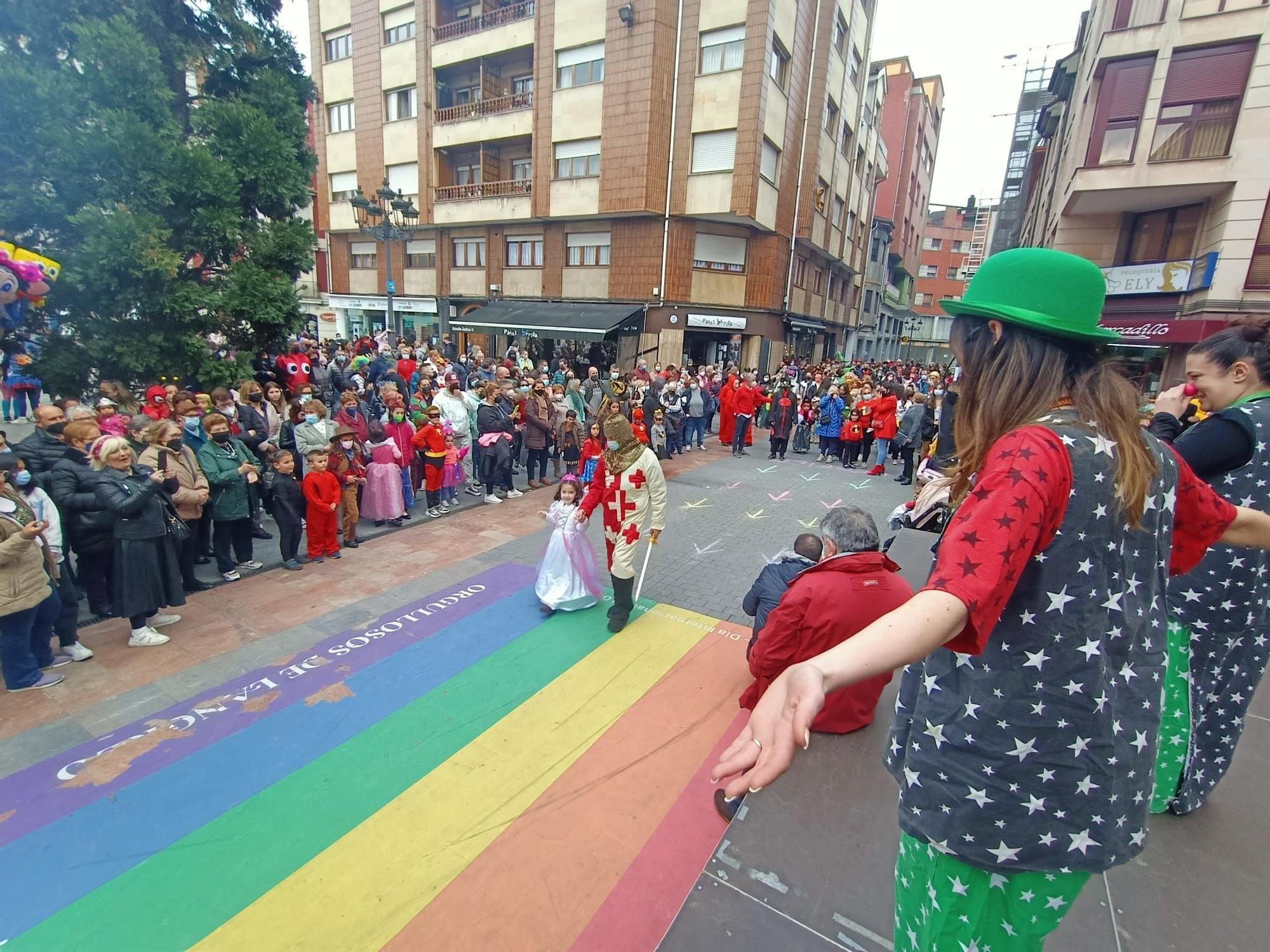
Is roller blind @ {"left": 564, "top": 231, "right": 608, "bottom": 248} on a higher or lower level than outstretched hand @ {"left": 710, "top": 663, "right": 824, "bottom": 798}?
higher

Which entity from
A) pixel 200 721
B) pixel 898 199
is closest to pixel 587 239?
pixel 200 721

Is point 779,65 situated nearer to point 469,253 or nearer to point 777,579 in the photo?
point 469,253

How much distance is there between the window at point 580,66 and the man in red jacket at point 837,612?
24877 millimetres

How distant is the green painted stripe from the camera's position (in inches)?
105

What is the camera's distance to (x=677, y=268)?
2334 cm

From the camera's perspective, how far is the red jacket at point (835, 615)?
10.6 ft

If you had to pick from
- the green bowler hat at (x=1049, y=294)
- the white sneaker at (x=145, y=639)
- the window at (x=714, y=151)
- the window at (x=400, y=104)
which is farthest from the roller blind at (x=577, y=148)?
the green bowler hat at (x=1049, y=294)

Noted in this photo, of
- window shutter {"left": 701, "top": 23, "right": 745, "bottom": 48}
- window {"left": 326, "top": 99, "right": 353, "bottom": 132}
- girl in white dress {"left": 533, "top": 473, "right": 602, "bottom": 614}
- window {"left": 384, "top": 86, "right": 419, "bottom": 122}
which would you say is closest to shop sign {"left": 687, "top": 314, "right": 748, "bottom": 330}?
window shutter {"left": 701, "top": 23, "right": 745, "bottom": 48}

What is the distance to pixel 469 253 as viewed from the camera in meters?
27.4

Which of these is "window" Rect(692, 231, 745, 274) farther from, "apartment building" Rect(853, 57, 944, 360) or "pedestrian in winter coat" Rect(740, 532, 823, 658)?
"pedestrian in winter coat" Rect(740, 532, 823, 658)

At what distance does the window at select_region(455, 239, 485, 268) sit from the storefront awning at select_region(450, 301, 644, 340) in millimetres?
2363

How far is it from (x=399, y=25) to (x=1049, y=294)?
1371 inches

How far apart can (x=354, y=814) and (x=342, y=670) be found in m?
1.62

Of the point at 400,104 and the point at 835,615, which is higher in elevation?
the point at 400,104
